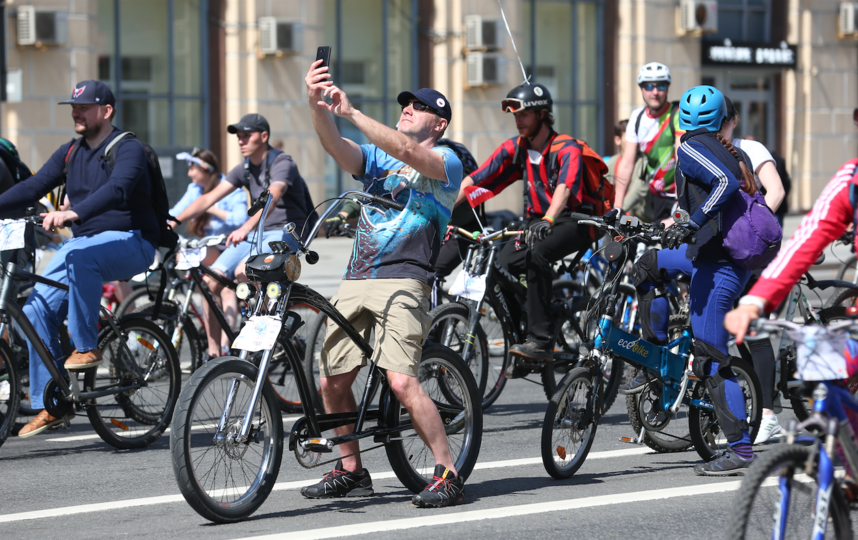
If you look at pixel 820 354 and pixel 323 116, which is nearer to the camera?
pixel 820 354

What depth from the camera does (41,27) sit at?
59.3 feet

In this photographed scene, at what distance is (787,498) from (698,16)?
22420 millimetres

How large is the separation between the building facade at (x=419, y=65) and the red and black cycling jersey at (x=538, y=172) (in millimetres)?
10263

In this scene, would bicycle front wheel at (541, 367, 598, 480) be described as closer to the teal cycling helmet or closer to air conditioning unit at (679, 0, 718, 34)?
the teal cycling helmet

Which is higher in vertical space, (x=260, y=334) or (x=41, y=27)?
(x=41, y=27)

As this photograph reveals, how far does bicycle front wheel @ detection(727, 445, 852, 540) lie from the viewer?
343 centimetres

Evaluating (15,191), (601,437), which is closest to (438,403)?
(601,437)

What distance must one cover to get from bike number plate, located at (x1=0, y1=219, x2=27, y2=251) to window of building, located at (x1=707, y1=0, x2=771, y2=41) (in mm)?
21526

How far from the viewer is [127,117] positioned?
20047mm

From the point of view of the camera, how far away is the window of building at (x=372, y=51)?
21875 millimetres

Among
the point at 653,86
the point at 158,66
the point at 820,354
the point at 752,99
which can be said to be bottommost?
the point at 820,354

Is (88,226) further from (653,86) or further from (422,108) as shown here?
(653,86)

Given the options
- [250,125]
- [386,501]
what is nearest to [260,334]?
[386,501]

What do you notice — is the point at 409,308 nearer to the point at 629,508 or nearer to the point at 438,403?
the point at 438,403
